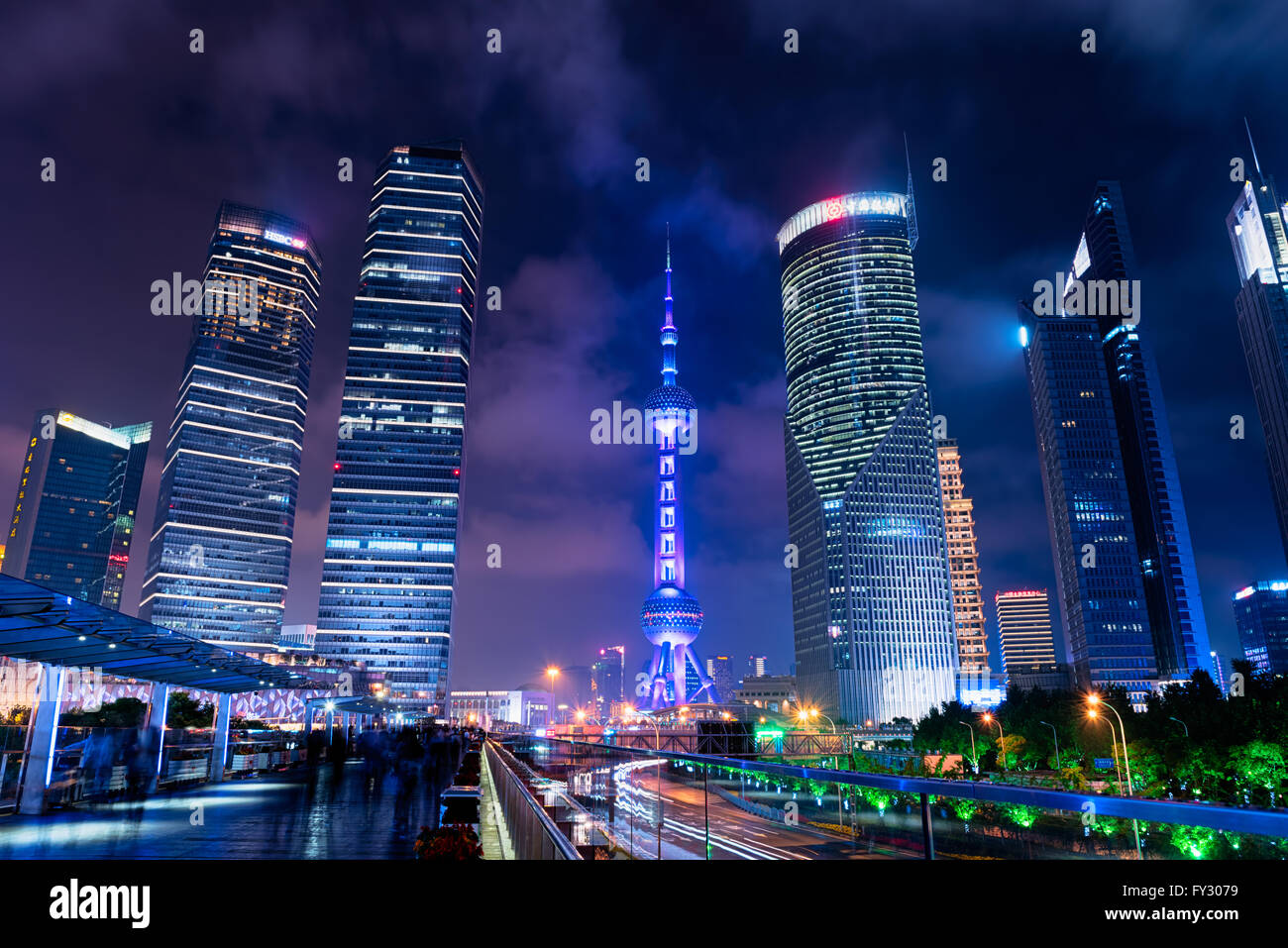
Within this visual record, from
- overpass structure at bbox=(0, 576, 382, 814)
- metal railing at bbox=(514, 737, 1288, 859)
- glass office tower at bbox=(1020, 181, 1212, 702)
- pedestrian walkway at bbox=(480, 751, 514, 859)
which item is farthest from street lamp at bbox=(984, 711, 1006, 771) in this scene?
glass office tower at bbox=(1020, 181, 1212, 702)

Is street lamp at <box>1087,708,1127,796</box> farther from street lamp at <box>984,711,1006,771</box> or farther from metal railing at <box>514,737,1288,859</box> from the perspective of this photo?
metal railing at <box>514,737,1288,859</box>

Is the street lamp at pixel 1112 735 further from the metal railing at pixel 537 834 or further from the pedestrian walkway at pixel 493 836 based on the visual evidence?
the metal railing at pixel 537 834

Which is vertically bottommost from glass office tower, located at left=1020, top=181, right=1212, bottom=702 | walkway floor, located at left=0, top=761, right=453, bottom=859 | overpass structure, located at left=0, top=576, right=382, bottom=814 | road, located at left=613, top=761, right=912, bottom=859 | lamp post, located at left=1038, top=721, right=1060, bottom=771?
lamp post, located at left=1038, top=721, right=1060, bottom=771

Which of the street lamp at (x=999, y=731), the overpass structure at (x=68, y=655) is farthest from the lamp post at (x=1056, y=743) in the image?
the overpass structure at (x=68, y=655)

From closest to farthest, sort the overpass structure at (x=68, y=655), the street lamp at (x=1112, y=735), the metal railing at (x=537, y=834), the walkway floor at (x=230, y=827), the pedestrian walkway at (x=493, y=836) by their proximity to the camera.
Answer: the metal railing at (x=537, y=834)
the pedestrian walkway at (x=493, y=836)
the walkway floor at (x=230, y=827)
the overpass structure at (x=68, y=655)
the street lamp at (x=1112, y=735)

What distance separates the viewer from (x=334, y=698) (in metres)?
70.2

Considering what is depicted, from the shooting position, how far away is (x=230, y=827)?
70.4ft

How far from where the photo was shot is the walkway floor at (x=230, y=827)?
56.9 feet

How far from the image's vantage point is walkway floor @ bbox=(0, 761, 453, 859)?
1733 centimetres

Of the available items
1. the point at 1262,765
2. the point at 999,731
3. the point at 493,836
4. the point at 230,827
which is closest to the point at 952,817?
the point at 493,836

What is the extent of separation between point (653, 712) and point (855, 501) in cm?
7695
